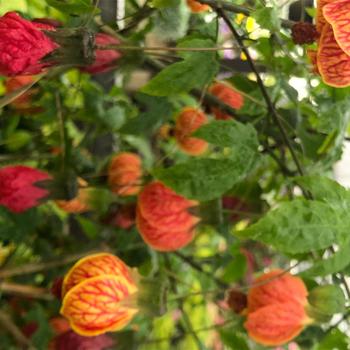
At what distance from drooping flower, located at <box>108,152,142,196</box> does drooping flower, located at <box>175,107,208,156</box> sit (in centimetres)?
6

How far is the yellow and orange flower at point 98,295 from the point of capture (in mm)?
490

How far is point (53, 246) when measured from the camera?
2.33 ft

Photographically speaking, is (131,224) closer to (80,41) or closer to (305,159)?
(305,159)

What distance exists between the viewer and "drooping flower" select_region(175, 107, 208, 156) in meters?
0.66

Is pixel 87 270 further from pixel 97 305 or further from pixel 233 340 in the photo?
pixel 233 340

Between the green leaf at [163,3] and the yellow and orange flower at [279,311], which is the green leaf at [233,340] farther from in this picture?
the green leaf at [163,3]

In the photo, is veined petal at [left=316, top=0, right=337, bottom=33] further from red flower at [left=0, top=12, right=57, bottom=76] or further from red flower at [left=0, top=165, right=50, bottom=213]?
red flower at [left=0, top=165, right=50, bottom=213]

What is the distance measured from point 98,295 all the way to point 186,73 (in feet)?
0.61

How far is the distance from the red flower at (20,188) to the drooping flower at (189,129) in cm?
17

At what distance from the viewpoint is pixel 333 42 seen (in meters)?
0.37

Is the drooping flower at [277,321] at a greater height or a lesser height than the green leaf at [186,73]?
lesser

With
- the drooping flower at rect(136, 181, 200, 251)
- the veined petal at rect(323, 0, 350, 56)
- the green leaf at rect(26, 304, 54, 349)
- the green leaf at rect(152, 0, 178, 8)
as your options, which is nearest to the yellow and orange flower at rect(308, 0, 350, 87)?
the veined petal at rect(323, 0, 350, 56)

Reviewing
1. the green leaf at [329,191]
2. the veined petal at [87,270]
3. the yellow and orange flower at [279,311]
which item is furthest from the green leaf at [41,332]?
the green leaf at [329,191]

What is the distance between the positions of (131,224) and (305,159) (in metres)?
0.19
